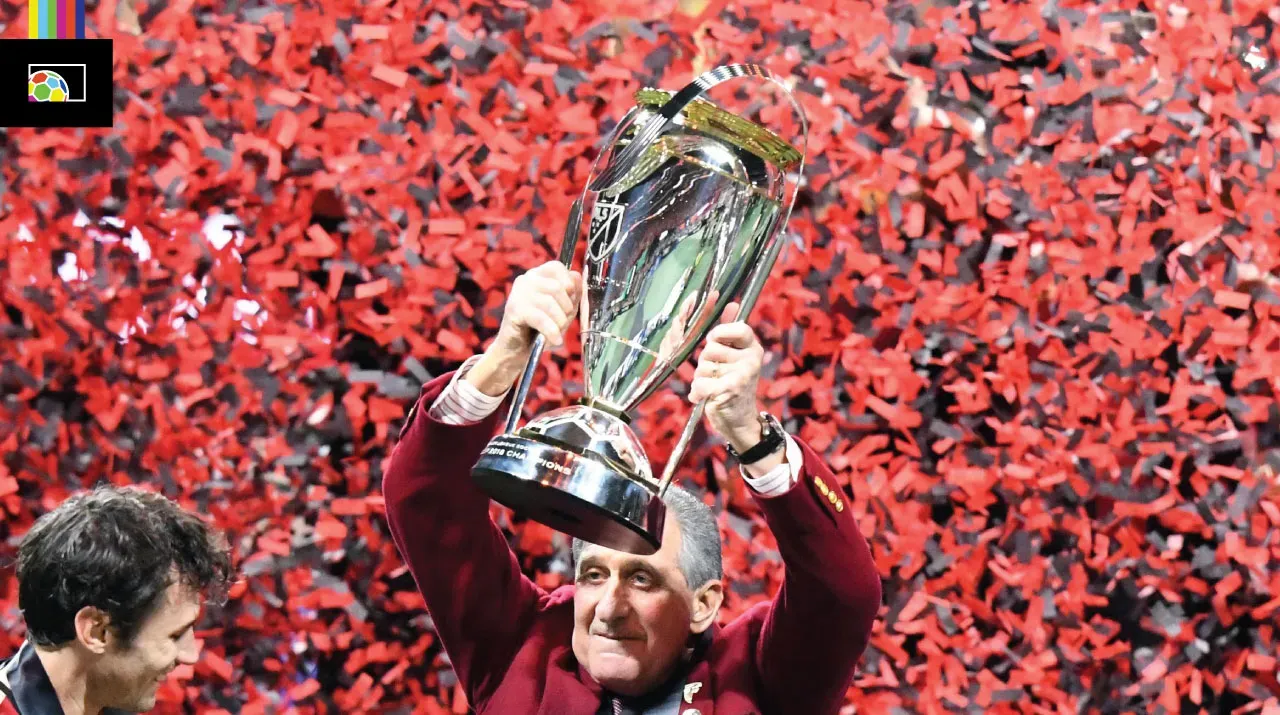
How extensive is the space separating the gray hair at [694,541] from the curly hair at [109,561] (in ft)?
1.55

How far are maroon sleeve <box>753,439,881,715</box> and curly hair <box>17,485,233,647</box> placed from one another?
2.11 ft

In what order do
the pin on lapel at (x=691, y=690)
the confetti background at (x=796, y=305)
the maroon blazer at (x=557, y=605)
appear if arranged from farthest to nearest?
the confetti background at (x=796, y=305) < the pin on lapel at (x=691, y=690) < the maroon blazer at (x=557, y=605)

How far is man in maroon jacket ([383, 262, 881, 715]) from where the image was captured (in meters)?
1.61

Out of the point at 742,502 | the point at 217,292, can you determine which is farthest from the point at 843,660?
the point at 217,292

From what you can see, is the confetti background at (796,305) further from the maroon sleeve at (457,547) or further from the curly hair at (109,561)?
the curly hair at (109,561)

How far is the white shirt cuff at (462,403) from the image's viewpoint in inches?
62.3

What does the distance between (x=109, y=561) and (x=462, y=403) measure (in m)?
0.41

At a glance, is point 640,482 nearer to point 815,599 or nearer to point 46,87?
point 815,599

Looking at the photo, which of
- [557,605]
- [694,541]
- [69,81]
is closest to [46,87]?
[69,81]

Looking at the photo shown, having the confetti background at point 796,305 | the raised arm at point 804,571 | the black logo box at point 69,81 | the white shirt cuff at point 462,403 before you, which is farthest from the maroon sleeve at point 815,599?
the black logo box at point 69,81

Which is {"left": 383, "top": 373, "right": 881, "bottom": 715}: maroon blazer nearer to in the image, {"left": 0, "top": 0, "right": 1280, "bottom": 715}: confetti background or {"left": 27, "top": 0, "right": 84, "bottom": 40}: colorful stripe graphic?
{"left": 0, "top": 0, "right": 1280, "bottom": 715}: confetti background

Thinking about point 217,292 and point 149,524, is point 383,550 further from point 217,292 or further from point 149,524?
point 149,524

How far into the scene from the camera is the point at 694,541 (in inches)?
72.3

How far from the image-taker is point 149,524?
5.24 ft
